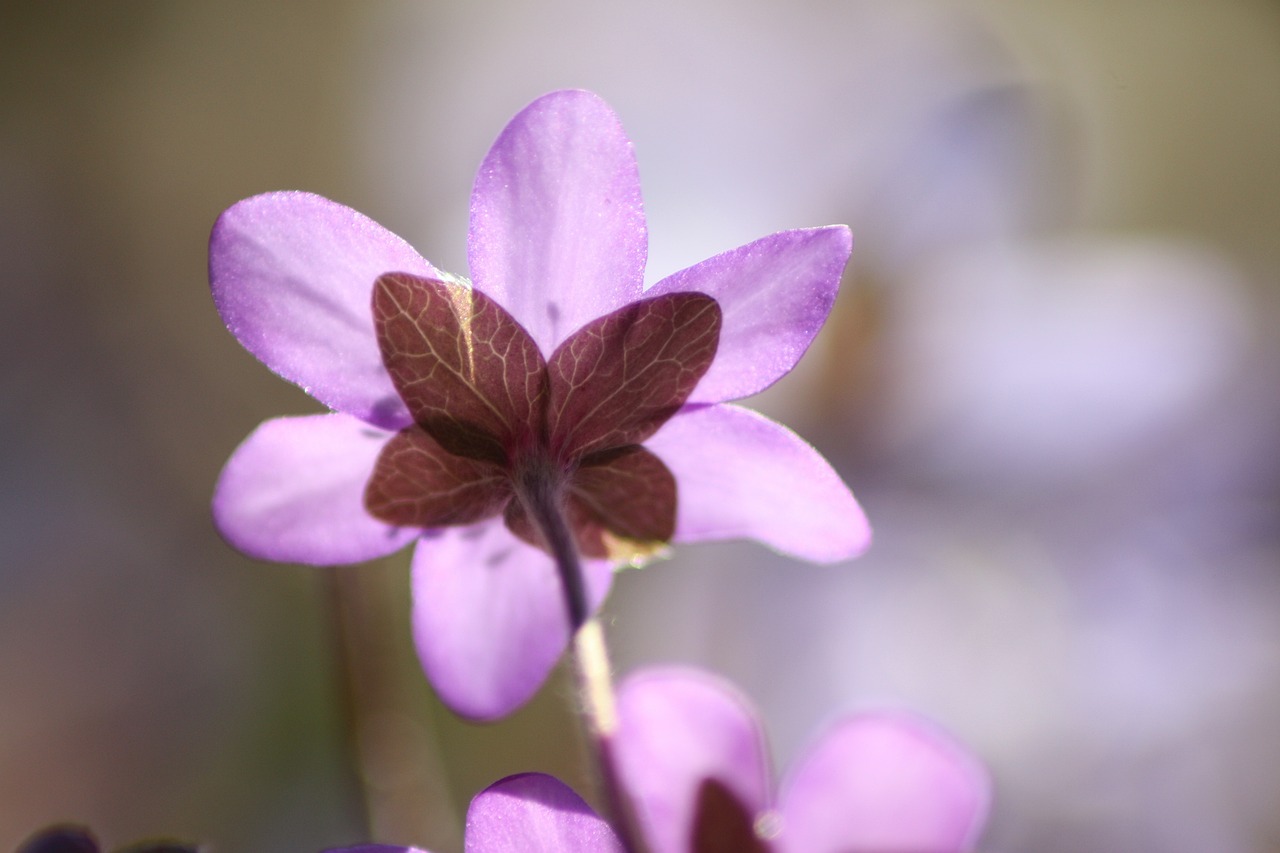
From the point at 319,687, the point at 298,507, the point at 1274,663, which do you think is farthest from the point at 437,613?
the point at 319,687

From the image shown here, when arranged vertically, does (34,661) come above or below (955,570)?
below

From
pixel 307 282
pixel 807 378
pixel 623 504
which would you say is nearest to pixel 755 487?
pixel 623 504

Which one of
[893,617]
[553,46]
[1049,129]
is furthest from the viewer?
[553,46]

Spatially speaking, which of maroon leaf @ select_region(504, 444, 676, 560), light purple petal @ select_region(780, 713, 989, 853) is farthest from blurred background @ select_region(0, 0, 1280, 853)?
maroon leaf @ select_region(504, 444, 676, 560)

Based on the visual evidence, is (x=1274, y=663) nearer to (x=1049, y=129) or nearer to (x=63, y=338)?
(x=1049, y=129)

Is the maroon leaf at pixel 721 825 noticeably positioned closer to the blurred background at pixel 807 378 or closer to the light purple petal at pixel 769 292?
the light purple petal at pixel 769 292

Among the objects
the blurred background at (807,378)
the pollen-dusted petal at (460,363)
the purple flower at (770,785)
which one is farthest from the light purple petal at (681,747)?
the blurred background at (807,378)
